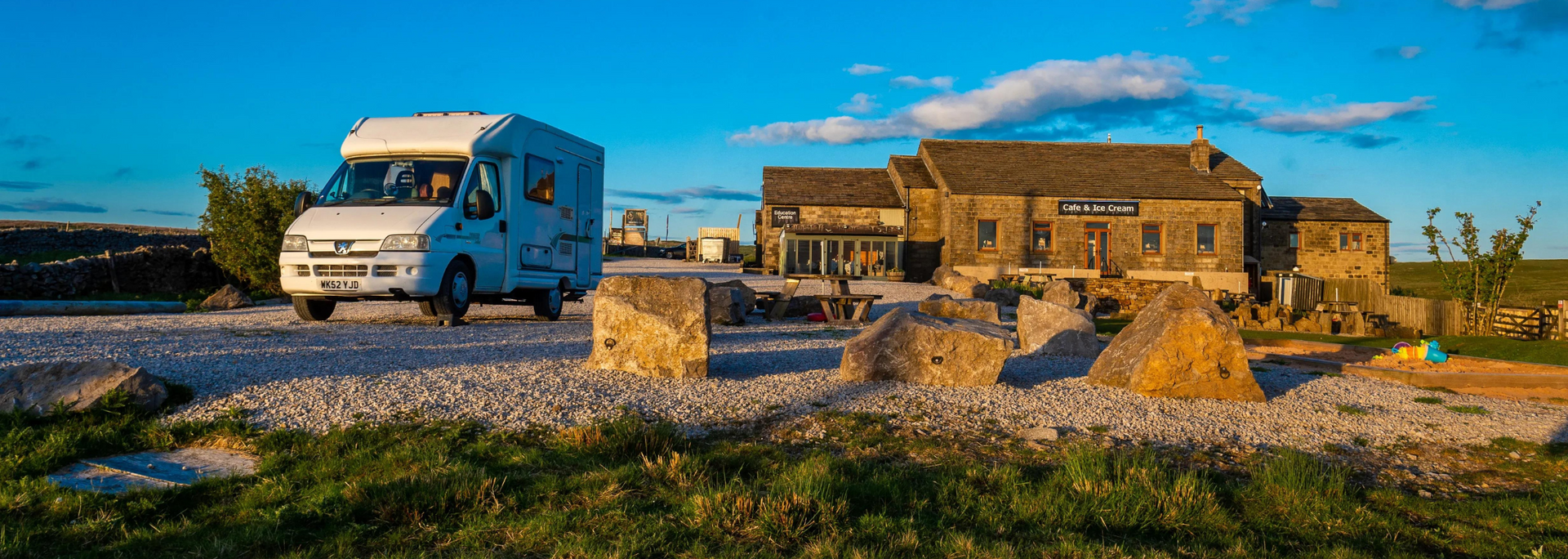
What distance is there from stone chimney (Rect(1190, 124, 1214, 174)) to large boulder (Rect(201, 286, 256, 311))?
3776 centimetres

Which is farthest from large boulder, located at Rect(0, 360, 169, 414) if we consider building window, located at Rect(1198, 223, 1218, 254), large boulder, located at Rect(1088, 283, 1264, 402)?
building window, located at Rect(1198, 223, 1218, 254)

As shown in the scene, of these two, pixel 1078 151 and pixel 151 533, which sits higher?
pixel 1078 151

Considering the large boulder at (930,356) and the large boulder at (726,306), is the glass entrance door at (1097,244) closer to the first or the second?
the large boulder at (726,306)

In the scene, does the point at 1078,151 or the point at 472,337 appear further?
the point at 1078,151

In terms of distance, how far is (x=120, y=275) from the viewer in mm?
19094

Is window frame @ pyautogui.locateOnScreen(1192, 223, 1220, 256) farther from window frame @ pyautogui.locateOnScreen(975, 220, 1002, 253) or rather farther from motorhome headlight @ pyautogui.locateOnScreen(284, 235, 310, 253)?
motorhome headlight @ pyautogui.locateOnScreen(284, 235, 310, 253)

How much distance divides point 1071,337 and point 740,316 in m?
5.24

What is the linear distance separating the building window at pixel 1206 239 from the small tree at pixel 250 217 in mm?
33477

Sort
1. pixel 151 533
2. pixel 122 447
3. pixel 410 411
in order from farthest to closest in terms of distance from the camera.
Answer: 1. pixel 410 411
2. pixel 122 447
3. pixel 151 533

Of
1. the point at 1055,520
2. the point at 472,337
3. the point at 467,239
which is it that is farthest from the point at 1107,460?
the point at 467,239

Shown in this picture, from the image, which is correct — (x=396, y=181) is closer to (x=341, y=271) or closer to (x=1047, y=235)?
(x=341, y=271)

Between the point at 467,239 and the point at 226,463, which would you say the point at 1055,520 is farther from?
the point at 467,239

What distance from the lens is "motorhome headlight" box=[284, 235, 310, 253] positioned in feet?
34.5

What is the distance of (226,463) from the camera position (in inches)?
184
